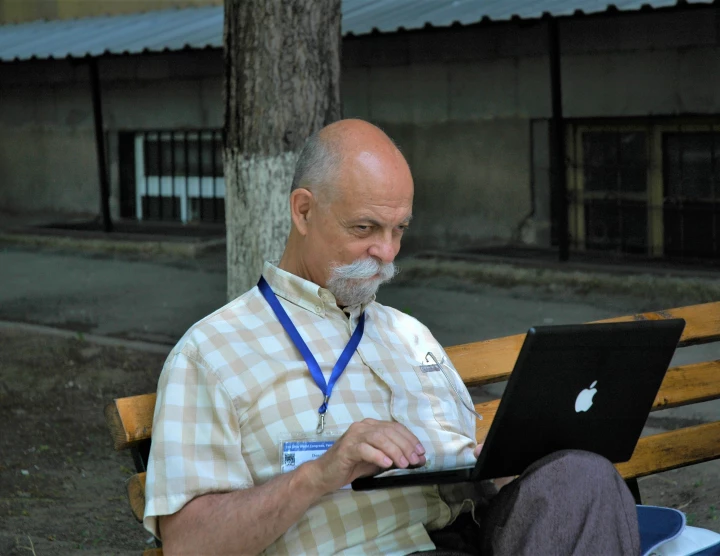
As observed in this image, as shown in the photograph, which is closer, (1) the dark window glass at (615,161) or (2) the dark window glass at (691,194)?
(2) the dark window glass at (691,194)

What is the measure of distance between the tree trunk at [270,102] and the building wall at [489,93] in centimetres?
462

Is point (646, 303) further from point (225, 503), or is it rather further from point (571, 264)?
point (225, 503)

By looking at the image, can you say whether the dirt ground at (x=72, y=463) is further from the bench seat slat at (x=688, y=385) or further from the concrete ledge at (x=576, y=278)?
the concrete ledge at (x=576, y=278)

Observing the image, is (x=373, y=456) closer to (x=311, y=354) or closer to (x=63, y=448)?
→ (x=311, y=354)

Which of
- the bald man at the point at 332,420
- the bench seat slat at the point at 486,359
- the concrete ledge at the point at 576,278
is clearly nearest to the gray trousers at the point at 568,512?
the bald man at the point at 332,420

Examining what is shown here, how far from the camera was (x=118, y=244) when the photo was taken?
11828 millimetres

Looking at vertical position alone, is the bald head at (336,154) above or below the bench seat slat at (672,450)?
above

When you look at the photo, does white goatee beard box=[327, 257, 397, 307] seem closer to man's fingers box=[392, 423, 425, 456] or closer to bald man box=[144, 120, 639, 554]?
bald man box=[144, 120, 639, 554]

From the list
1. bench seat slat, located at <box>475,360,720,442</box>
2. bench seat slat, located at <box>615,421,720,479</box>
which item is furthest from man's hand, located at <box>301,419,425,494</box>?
bench seat slat, located at <box>475,360,720,442</box>

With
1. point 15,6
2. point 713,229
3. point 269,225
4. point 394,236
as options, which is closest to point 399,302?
point 713,229

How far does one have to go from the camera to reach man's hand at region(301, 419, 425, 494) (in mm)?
2217

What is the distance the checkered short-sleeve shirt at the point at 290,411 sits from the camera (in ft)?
7.91

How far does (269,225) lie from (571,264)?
4.94m

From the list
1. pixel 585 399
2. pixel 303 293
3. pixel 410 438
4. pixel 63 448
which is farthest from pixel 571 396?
pixel 63 448
